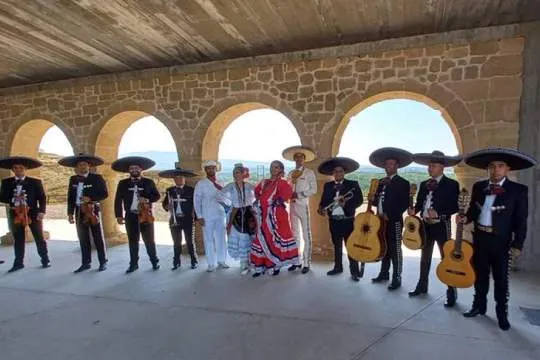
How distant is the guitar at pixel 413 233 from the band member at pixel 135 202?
3197mm

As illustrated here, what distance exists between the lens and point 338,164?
4.92m

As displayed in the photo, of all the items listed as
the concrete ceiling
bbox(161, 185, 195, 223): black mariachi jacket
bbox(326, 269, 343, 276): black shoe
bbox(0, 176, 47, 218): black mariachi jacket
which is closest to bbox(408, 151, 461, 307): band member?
bbox(326, 269, 343, 276): black shoe

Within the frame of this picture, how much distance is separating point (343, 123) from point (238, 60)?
1.90 meters

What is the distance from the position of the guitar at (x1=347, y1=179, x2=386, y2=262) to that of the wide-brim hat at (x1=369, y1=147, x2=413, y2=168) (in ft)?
0.82

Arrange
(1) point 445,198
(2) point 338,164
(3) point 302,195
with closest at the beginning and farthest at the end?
1. (1) point 445,198
2. (2) point 338,164
3. (3) point 302,195

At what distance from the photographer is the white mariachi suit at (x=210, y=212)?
5293 mm

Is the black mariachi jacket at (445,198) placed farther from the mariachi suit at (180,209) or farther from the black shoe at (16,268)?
the black shoe at (16,268)

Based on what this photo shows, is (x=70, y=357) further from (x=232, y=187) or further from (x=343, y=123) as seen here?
(x=343, y=123)

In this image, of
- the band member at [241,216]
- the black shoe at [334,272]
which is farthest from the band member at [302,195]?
the band member at [241,216]

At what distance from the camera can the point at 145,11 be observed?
→ 4367mm

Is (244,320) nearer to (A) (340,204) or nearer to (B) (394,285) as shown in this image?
(B) (394,285)

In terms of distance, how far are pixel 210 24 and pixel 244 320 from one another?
3.41 metres

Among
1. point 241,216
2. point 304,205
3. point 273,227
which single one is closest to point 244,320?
point 273,227

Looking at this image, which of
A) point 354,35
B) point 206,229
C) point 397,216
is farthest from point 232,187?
point 354,35
